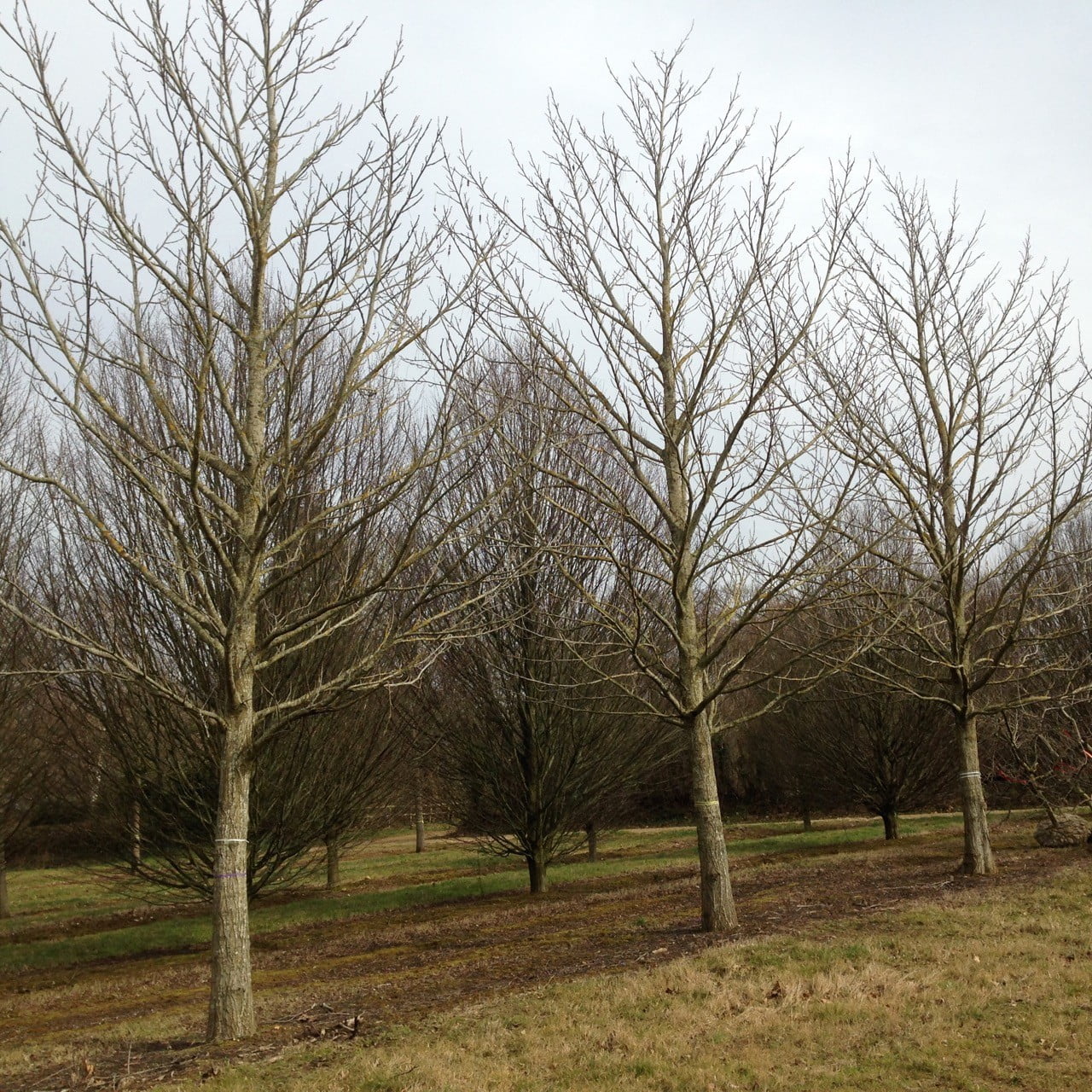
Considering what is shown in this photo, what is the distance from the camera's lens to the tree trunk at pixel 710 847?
8.33m

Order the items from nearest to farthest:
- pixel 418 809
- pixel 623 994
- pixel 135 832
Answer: pixel 623 994 < pixel 135 832 < pixel 418 809


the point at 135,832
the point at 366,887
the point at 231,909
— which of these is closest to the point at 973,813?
the point at 231,909

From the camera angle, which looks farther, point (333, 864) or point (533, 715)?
point (333, 864)

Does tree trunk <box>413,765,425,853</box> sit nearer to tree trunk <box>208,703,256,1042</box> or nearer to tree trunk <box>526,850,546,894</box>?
tree trunk <box>526,850,546,894</box>

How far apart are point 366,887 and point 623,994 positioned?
1301 centimetres

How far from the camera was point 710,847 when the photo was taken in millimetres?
8312

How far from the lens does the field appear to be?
4875mm

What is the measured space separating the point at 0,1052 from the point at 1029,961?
282 inches

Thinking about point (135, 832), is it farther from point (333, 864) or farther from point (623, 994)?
point (623, 994)

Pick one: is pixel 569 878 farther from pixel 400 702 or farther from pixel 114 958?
pixel 114 958

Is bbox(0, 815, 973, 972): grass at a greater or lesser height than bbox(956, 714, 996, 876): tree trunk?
lesser

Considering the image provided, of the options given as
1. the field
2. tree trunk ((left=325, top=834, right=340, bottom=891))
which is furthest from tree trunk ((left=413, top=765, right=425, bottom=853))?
the field

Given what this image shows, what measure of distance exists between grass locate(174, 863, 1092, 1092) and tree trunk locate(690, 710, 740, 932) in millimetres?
1083

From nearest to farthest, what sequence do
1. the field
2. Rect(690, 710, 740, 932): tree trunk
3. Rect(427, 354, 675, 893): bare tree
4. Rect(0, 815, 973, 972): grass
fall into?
1. the field
2. Rect(690, 710, 740, 932): tree trunk
3. Rect(0, 815, 973, 972): grass
4. Rect(427, 354, 675, 893): bare tree
